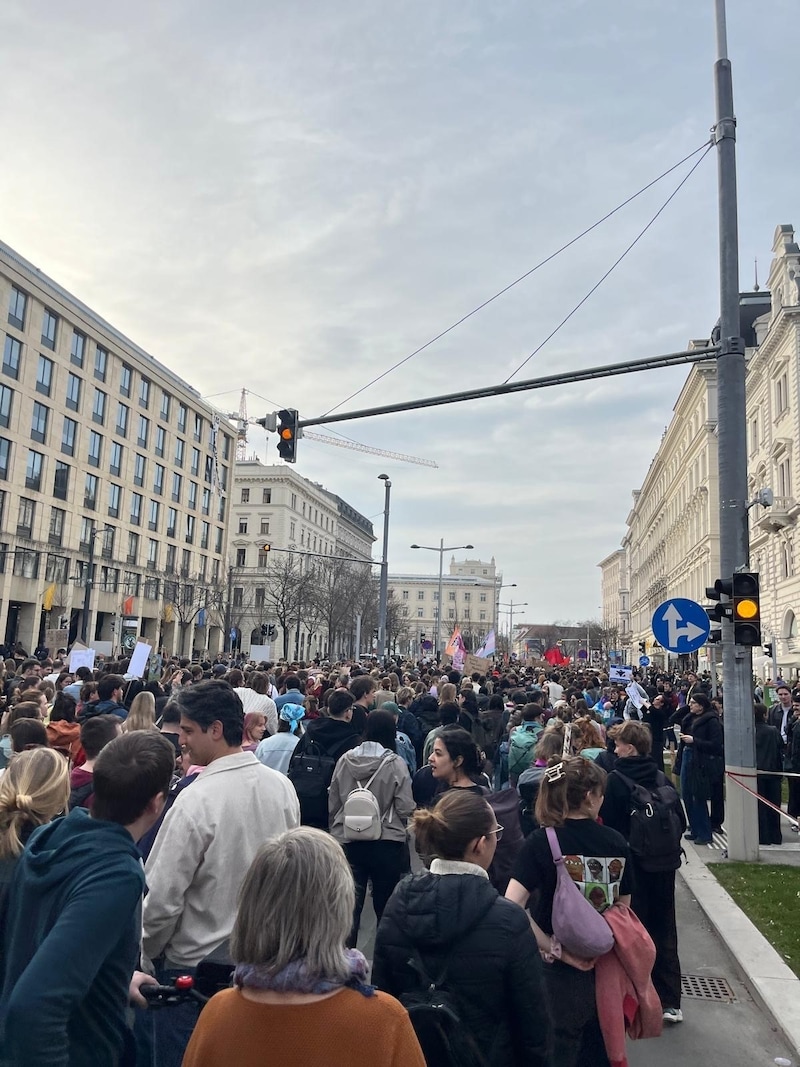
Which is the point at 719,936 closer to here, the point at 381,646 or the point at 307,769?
the point at 307,769

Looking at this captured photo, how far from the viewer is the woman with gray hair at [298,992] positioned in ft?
6.17

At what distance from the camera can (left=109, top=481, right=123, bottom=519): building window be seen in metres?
56.9

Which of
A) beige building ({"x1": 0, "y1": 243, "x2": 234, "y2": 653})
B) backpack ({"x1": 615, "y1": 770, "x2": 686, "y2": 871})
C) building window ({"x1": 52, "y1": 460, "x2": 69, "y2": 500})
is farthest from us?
building window ({"x1": 52, "y1": 460, "x2": 69, "y2": 500})

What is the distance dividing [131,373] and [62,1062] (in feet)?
200

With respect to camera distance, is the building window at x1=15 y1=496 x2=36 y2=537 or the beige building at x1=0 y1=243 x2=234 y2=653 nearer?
the beige building at x1=0 y1=243 x2=234 y2=653

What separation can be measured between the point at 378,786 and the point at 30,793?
3196 mm

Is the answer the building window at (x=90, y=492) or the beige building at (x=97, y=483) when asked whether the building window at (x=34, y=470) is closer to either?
the beige building at (x=97, y=483)

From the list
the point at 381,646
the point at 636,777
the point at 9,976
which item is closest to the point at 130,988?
the point at 9,976

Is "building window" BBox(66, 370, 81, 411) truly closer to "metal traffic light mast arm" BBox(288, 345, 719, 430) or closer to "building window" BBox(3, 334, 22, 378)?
"building window" BBox(3, 334, 22, 378)

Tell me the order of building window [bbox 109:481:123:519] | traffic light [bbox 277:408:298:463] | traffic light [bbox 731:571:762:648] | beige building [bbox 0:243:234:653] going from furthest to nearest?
building window [bbox 109:481:123:519] < beige building [bbox 0:243:234:653] < traffic light [bbox 277:408:298:463] < traffic light [bbox 731:571:762:648]

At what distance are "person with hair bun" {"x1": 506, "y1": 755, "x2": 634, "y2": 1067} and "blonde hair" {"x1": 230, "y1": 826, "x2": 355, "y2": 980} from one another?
1.88 metres

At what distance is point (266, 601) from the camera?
83.8m

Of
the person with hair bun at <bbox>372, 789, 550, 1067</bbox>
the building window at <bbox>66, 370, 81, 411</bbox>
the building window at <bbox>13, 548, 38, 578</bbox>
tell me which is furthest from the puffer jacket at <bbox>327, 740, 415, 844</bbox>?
the building window at <bbox>66, 370, 81, 411</bbox>

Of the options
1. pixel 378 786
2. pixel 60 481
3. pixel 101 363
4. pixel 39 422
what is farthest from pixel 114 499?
pixel 378 786
